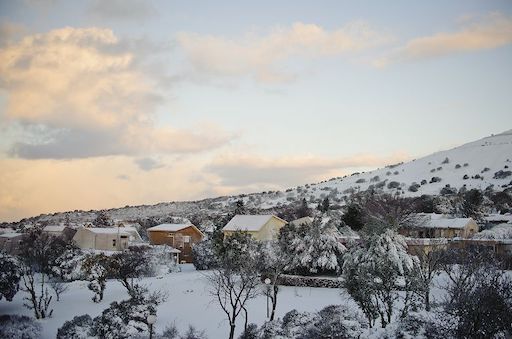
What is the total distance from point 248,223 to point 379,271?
101 ft

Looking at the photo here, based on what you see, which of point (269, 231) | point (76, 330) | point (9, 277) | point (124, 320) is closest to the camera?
point (76, 330)

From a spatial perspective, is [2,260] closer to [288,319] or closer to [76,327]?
[76,327]

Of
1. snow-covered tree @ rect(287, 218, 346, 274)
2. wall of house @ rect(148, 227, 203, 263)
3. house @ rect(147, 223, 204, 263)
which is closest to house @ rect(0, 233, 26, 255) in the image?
house @ rect(147, 223, 204, 263)

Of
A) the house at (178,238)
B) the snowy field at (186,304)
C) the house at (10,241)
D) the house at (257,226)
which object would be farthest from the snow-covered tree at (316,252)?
the house at (10,241)

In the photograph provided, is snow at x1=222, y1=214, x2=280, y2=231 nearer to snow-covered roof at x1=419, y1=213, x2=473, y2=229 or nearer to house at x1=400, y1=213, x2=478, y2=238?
house at x1=400, y1=213, x2=478, y2=238

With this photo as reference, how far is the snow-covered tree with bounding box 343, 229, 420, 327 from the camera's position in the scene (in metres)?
26.7

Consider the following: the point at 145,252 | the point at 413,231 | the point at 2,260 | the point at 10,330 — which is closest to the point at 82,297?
the point at 2,260

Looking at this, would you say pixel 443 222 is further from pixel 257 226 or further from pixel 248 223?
pixel 248 223

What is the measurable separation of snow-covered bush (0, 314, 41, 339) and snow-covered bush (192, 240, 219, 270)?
23.4 metres

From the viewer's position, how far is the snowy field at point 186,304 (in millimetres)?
31131

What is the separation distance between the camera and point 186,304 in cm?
3622

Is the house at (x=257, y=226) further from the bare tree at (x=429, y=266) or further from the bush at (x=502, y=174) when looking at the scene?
the bush at (x=502, y=174)

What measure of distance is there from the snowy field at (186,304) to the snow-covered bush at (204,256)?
455 centimetres

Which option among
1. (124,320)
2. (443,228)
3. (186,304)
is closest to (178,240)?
(186,304)
